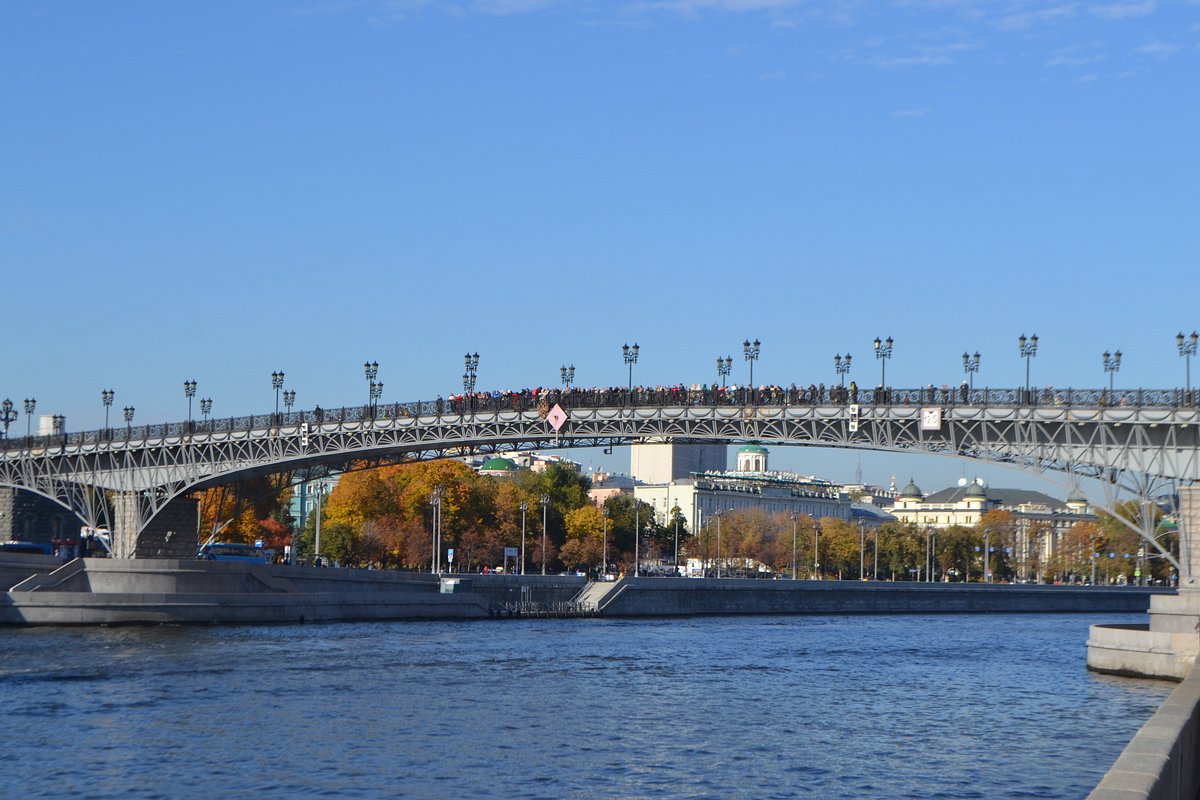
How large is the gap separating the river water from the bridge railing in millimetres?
9007

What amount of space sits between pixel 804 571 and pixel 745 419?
262 feet

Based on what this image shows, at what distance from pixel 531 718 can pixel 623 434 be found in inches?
1135

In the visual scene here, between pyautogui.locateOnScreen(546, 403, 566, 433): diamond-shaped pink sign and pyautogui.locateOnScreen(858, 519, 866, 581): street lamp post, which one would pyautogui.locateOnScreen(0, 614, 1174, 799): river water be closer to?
pyautogui.locateOnScreen(546, 403, 566, 433): diamond-shaped pink sign

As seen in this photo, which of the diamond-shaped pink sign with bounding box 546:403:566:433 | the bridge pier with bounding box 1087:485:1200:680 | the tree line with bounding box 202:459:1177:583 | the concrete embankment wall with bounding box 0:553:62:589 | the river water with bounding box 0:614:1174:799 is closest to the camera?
the river water with bounding box 0:614:1174:799

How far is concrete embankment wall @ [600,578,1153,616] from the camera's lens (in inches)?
3125

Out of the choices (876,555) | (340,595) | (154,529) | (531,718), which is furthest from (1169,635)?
(876,555)

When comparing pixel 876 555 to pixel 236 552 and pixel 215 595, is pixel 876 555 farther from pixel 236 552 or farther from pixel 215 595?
pixel 215 595

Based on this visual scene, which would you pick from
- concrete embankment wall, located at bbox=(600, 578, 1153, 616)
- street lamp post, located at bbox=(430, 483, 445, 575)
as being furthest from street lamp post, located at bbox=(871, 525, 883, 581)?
street lamp post, located at bbox=(430, 483, 445, 575)

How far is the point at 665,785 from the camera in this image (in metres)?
25.1

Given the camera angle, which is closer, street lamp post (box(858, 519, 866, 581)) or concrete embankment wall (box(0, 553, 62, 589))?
concrete embankment wall (box(0, 553, 62, 589))

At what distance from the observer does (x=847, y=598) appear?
92750 mm

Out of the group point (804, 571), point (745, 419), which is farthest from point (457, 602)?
point (804, 571)

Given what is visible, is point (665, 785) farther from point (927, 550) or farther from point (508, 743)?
point (927, 550)

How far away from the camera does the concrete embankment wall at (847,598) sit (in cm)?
7938
